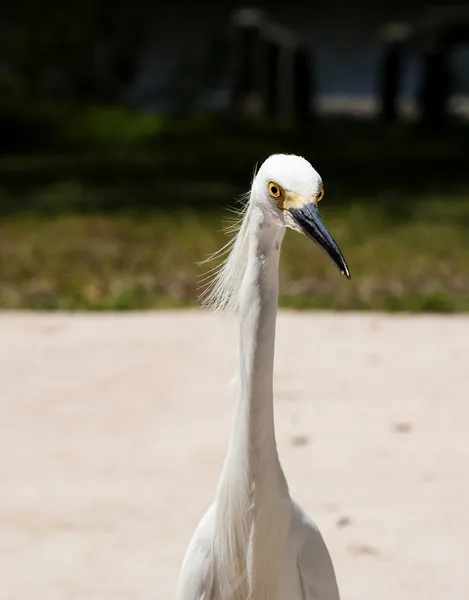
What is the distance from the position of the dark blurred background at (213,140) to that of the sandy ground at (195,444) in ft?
2.43

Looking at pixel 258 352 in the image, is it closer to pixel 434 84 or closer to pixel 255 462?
pixel 255 462

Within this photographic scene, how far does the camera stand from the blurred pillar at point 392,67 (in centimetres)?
1383

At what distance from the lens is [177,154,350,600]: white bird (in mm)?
2176

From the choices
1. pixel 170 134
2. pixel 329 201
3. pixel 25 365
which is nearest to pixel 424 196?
pixel 329 201

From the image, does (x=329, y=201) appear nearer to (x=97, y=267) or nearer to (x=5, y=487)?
(x=97, y=267)

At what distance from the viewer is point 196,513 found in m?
3.71

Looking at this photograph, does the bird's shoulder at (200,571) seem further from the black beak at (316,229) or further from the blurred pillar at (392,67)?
the blurred pillar at (392,67)

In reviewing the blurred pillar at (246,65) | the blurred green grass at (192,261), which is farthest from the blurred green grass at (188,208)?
the blurred pillar at (246,65)

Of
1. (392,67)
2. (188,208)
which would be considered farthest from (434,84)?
(188,208)

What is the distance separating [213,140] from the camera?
12.8 m

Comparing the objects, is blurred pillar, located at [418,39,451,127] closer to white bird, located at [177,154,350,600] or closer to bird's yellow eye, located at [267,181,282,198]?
white bird, located at [177,154,350,600]

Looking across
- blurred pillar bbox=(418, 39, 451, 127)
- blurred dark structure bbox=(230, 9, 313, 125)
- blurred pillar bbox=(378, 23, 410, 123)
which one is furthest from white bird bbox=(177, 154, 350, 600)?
blurred pillar bbox=(378, 23, 410, 123)

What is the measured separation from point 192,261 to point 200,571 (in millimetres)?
4720

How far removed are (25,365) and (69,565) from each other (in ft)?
6.45
